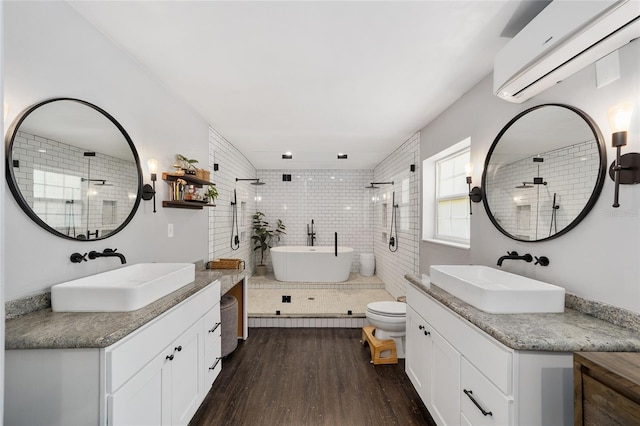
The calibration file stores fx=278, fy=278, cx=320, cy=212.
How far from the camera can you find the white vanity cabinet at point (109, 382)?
1064 millimetres

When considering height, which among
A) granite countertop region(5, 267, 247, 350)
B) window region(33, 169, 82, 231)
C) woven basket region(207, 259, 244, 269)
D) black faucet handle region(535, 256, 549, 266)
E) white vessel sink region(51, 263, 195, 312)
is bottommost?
woven basket region(207, 259, 244, 269)

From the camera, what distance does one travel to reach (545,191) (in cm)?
165

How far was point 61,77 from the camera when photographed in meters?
1.47

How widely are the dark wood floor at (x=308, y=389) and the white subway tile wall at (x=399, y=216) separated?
4.70ft

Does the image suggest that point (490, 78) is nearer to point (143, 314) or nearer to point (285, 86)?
point (285, 86)

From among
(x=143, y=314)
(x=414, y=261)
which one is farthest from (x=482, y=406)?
(x=414, y=261)

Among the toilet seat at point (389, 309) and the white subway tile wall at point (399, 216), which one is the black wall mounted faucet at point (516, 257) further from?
the white subway tile wall at point (399, 216)

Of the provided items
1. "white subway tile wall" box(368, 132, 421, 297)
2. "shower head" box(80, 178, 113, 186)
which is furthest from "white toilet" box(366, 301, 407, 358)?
"shower head" box(80, 178, 113, 186)

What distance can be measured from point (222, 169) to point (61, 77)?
238 centimetres

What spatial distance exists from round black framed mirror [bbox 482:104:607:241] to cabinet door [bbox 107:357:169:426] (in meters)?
2.25

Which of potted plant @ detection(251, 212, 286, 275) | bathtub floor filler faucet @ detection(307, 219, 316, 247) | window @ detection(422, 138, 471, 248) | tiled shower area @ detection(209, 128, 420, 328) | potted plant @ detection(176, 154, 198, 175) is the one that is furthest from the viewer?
bathtub floor filler faucet @ detection(307, 219, 316, 247)

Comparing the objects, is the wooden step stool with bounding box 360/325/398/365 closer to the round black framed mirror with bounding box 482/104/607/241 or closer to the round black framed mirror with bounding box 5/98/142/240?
the round black framed mirror with bounding box 482/104/607/241

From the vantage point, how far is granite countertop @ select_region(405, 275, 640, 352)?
1.06 metres

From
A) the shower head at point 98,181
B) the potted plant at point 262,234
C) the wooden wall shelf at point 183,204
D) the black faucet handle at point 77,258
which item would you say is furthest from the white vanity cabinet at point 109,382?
the potted plant at point 262,234
